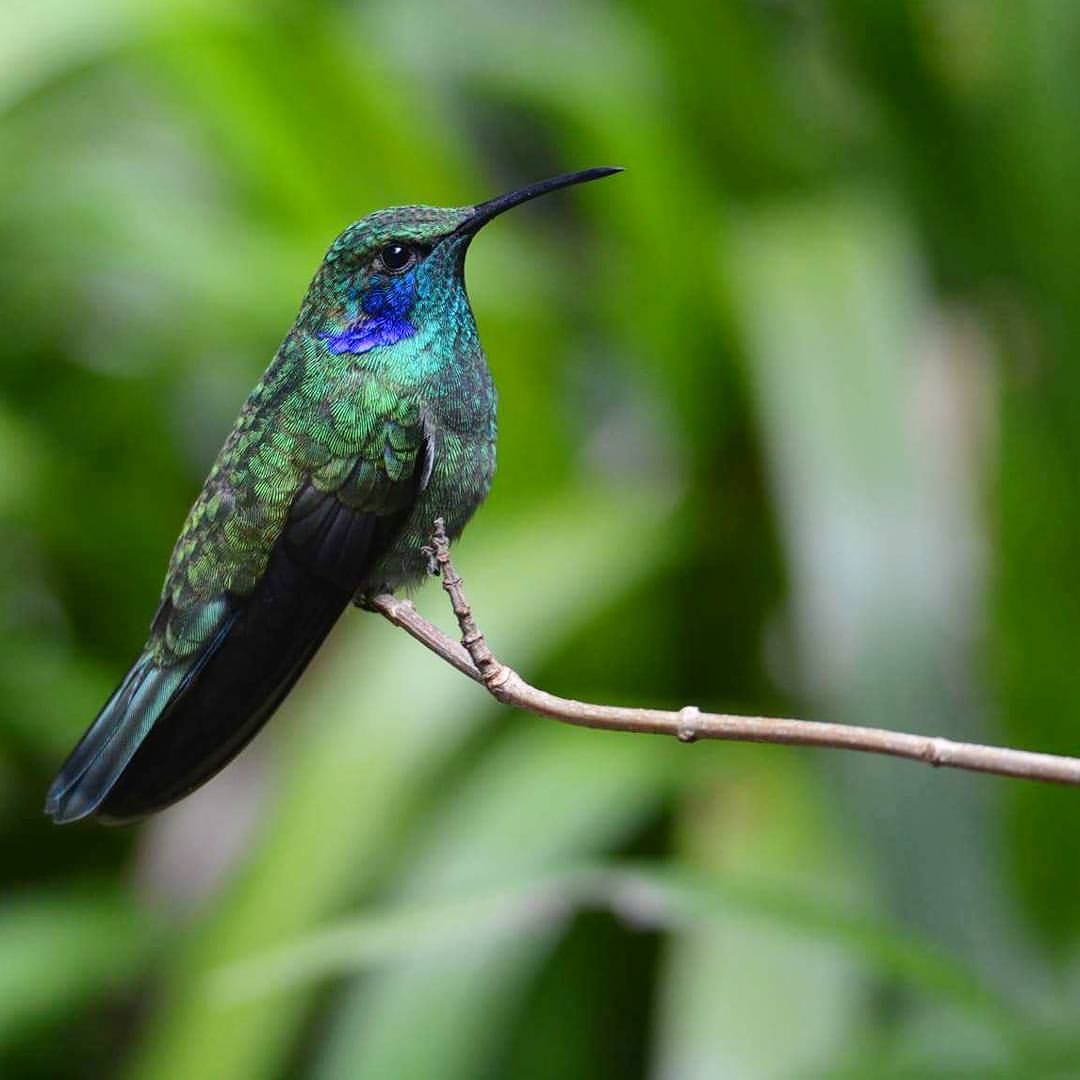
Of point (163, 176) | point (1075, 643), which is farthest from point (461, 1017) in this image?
point (163, 176)

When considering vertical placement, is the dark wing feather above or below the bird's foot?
above

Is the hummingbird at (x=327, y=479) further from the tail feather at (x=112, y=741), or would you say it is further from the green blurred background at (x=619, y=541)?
the green blurred background at (x=619, y=541)

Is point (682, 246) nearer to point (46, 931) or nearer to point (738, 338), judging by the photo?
point (738, 338)

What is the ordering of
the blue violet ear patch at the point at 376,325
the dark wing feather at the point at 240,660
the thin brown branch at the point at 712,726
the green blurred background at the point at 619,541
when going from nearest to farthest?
the thin brown branch at the point at 712,726 < the dark wing feather at the point at 240,660 < the blue violet ear patch at the point at 376,325 < the green blurred background at the point at 619,541

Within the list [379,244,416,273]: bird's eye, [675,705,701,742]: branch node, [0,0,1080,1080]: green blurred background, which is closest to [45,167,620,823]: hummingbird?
[379,244,416,273]: bird's eye

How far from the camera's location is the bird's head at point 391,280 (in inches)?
37.0

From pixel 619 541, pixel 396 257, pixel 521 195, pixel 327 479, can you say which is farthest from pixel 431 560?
pixel 619 541

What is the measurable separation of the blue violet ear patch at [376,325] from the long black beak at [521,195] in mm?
112

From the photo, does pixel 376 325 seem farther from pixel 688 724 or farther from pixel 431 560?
pixel 688 724

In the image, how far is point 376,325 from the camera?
1.03 metres

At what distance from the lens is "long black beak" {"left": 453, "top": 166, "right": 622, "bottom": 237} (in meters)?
0.76

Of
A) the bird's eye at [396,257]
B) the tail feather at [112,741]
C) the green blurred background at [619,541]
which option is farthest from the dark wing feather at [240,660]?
the green blurred background at [619,541]

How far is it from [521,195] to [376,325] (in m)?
0.25

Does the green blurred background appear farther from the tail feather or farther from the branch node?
the branch node
